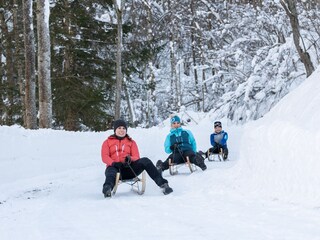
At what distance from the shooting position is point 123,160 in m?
6.62

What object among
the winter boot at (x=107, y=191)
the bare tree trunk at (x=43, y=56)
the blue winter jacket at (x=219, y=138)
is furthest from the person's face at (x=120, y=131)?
the bare tree trunk at (x=43, y=56)

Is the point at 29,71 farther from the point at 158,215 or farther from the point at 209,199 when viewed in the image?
the point at 158,215

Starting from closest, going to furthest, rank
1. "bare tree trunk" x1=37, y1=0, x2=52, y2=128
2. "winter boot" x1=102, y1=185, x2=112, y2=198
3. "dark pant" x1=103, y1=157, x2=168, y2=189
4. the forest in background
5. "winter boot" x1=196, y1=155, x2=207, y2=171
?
"winter boot" x1=102, y1=185, x2=112, y2=198
"dark pant" x1=103, y1=157, x2=168, y2=189
"winter boot" x1=196, y1=155, x2=207, y2=171
"bare tree trunk" x1=37, y1=0, x2=52, y2=128
the forest in background

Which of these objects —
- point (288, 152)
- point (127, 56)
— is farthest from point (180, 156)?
point (127, 56)

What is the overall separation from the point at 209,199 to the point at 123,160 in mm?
1805

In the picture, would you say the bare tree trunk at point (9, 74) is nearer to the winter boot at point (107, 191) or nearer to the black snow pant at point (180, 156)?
the black snow pant at point (180, 156)

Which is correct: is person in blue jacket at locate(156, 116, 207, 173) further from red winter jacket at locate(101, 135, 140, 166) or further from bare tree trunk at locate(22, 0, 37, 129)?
bare tree trunk at locate(22, 0, 37, 129)

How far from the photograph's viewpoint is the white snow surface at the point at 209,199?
378 cm

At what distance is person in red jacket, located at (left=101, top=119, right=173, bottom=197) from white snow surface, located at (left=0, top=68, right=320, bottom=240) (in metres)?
0.29

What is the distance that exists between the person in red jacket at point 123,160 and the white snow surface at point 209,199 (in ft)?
0.95

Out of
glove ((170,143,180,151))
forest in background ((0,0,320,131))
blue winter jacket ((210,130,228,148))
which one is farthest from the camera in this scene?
forest in background ((0,0,320,131))

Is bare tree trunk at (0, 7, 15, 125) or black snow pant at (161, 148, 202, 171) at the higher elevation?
bare tree trunk at (0, 7, 15, 125)

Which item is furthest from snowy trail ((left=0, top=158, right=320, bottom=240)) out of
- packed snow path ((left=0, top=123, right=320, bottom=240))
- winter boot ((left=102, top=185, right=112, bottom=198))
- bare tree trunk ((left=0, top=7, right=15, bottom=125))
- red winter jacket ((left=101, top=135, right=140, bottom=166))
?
bare tree trunk ((left=0, top=7, right=15, bottom=125))

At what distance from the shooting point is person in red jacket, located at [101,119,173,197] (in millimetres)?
6312
